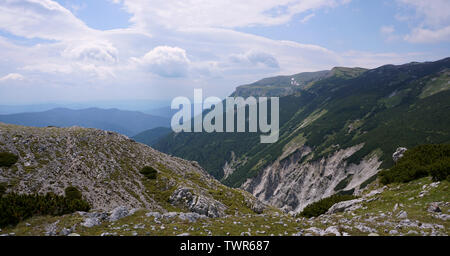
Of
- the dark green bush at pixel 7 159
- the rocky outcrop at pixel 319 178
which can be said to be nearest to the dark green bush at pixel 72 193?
the dark green bush at pixel 7 159

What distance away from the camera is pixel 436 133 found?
13775cm

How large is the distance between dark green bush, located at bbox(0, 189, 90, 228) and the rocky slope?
9.54 meters

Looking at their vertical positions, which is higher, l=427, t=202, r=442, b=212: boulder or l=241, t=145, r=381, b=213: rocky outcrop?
l=427, t=202, r=442, b=212: boulder

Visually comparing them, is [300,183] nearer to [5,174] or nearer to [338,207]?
[338,207]

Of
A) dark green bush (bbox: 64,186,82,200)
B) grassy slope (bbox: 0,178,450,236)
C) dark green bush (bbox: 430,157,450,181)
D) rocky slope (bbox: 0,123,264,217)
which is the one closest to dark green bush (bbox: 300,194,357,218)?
grassy slope (bbox: 0,178,450,236)

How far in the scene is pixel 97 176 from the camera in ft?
133

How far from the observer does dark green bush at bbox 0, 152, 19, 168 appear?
111 ft

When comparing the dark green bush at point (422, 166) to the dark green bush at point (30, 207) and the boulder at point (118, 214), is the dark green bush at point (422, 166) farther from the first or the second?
the dark green bush at point (30, 207)

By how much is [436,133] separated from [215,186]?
5876 inches

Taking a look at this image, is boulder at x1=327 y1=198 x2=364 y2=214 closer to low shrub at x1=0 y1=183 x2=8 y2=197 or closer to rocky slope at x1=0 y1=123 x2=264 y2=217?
rocky slope at x1=0 y1=123 x2=264 y2=217

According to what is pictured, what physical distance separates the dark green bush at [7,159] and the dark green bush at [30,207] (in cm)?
1498

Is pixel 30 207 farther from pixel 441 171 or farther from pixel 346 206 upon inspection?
pixel 441 171

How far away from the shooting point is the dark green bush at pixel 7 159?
33922mm
